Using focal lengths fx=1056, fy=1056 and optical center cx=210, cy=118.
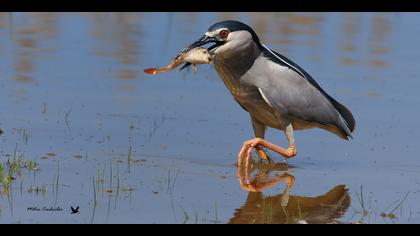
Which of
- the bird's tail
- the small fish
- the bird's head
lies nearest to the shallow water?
the bird's tail

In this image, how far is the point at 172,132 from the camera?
36.1 ft

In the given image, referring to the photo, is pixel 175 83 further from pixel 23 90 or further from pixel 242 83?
pixel 242 83

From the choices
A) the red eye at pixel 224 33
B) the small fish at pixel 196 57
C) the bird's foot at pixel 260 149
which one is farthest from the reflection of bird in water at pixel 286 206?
the red eye at pixel 224 33

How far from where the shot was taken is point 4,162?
29.6 feet

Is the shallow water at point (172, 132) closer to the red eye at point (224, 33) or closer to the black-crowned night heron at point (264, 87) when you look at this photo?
A: the black-crowned night heron at point (264, 87)

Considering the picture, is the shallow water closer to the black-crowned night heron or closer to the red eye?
the black-crowned night heron

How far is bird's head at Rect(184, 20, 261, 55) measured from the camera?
9.20 meters

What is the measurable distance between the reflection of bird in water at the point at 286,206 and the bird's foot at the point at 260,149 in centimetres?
22

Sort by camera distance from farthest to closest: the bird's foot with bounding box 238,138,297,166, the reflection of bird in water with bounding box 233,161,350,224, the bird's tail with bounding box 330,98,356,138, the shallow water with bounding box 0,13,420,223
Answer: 1. the bird's tail with bounding box 330,98,356,138
2. the bird's foot with bounding box 238,138,297,166
3. the shallow water with bounding box 0,13,420,223
4. the reflection of bird in water with bounding box 233,161,350,224

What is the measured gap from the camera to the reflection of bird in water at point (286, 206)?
7797 millimetres

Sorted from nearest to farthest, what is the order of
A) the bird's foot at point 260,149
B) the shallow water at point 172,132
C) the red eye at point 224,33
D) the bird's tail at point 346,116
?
the shallow water at point 172,132
the red eye at point 224,33
the bird's foot at point 260,149
the bird's tail at point 346,116

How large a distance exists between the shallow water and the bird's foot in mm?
160

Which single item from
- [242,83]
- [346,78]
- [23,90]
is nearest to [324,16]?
[346,78]

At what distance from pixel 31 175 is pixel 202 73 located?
6.29 meters
